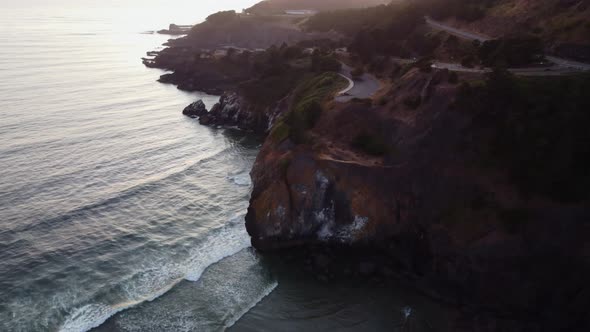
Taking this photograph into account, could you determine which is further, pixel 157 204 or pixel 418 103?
pixel 157 204

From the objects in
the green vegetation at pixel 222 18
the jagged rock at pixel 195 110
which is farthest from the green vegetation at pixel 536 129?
the green vegetation at pixel 222 18

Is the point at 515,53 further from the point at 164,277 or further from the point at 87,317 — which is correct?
the point at 87,317

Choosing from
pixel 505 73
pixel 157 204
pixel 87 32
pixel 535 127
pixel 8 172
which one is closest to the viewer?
pixel 535 127

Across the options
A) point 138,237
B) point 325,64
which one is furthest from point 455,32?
point 138,237

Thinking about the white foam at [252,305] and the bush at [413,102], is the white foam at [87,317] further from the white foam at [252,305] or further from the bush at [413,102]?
the bush at [413,102]

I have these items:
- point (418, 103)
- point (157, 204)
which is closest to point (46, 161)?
point (157, 204)

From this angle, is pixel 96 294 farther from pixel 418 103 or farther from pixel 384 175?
pixel 418 103
